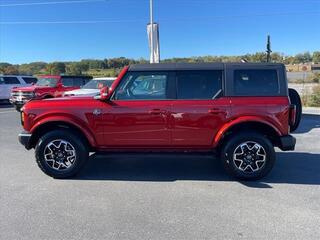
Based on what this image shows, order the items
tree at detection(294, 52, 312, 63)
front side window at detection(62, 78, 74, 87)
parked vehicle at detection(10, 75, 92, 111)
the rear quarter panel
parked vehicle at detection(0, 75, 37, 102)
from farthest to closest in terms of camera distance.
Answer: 1. tree at detection(294, 52, 312, 63)
2. parked vehicle at detection(0, 75, 37, 102)
3. front side window at detection(62, 78, 74, 87)
4. parked vehicle at detection(10, 75, 92, 111)
5. the rear quarter panel

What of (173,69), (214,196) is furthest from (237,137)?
(173,69)

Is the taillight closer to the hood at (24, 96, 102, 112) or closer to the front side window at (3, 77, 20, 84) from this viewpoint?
the hood at (24, 96, 102, 112)

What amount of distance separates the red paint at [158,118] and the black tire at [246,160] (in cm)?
23

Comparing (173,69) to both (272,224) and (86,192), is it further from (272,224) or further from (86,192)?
(272,224)

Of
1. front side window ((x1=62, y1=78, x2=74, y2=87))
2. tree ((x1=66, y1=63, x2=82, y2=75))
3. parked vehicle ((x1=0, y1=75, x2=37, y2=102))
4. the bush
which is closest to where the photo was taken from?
front side window ((x1=62, y1=78, x2=74, y2=87))

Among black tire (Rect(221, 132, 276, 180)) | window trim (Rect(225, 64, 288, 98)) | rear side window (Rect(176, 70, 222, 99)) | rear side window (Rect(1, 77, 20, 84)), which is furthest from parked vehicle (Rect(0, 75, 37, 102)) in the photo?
black tire (Rect(221, 132, 276, 180))

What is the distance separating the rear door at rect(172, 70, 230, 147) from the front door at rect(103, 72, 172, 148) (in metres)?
0.18

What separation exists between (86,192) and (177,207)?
1419 mm

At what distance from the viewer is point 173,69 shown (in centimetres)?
568

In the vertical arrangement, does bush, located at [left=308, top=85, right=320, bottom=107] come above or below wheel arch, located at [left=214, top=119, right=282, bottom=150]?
below

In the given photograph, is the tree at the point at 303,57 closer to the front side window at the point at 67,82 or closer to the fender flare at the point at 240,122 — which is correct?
the front side window at the point at 67,82

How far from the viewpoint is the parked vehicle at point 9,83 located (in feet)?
69.2

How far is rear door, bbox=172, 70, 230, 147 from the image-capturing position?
551 centimetres

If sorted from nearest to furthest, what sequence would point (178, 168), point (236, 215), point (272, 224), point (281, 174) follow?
point (272, 224) → point (236, 215) → point (281, 174) → point (178, 168)
